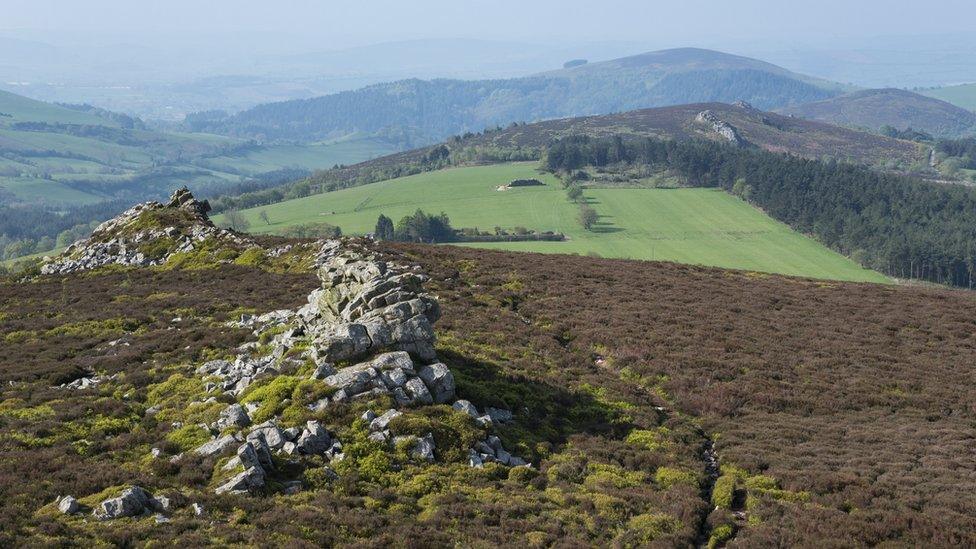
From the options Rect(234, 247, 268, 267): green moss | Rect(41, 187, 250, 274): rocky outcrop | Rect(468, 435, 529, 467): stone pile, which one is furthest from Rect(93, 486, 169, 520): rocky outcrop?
Rect(41, 187, 250, 274): rocky outcrop

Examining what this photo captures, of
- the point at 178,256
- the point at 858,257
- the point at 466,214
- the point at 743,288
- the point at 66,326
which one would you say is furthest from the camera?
the point at 466,214

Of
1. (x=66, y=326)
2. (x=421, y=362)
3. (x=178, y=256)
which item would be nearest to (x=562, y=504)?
(x=421, y=362)

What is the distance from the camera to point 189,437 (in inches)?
1094

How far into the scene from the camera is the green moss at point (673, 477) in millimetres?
27172

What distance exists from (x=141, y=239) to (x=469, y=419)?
2094 inches

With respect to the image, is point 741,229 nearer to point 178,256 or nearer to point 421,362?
point 178,256

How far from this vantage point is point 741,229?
549ft

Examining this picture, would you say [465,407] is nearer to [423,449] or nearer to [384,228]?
[423,449]

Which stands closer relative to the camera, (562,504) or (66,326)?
(562,504)

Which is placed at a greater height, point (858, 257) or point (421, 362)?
point (421, 362)

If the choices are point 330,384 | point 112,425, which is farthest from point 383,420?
point 112,425

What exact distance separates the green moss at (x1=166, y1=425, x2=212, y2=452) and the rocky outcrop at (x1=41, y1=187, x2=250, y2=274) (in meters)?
41.9

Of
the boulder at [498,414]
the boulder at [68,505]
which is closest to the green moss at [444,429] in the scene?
the boulder at [498,414]

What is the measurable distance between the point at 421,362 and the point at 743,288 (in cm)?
3821
